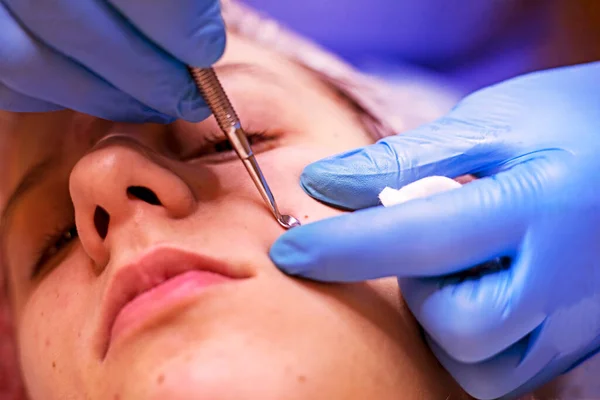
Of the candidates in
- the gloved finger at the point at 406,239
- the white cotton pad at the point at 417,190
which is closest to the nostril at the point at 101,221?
the gloved finger at the point at 406,239

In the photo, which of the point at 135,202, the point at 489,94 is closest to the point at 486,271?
the point at 489,94

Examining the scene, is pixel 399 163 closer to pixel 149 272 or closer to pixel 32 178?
pixel 149 272

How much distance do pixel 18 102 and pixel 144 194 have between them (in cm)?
22

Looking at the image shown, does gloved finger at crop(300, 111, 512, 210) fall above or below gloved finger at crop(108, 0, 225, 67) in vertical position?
below

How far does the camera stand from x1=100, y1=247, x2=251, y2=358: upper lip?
2.07 ft

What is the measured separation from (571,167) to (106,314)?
626 mm

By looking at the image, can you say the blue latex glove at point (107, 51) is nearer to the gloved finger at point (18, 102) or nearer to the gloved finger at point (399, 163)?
the gloved finger at point (18, 102)

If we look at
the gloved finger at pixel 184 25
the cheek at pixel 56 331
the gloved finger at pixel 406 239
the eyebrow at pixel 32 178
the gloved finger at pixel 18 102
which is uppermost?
the gloved finger at pixel 184 25

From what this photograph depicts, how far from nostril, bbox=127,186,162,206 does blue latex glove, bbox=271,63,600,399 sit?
0.17 meters

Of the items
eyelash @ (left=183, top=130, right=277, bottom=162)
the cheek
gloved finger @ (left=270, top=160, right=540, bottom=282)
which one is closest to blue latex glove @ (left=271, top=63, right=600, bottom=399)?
gloved finger @ (left=270, top=160, right=540, bottom=282)

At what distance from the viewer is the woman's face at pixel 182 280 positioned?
1.94 ft

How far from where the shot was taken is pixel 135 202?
666mm

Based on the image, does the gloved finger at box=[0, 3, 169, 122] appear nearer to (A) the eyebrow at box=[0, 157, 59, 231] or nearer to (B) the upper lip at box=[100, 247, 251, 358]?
(A) the eyebrow at box=[0, 157, 59, 231]

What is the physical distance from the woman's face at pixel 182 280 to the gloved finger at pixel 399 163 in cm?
4
